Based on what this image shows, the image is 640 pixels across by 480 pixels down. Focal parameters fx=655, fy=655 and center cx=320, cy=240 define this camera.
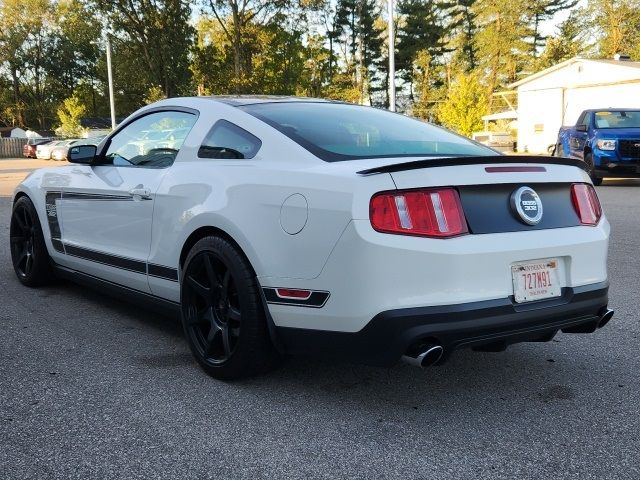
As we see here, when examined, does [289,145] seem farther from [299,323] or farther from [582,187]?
[582,187]

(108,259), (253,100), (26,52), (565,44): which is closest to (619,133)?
(253,100)

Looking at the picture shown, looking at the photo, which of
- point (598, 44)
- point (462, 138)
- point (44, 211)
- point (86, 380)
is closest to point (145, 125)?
point (44, 211)

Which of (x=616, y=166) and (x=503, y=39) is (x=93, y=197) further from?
(x=503, y=39)

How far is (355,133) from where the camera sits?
3.55m

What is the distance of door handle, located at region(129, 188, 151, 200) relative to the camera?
3.81 m

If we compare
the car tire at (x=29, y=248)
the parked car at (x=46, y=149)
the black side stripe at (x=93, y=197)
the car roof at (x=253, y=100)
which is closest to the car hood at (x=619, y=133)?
the car roof at (x=253, y=100)

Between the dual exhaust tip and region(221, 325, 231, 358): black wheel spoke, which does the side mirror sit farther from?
the dual exhaust tip

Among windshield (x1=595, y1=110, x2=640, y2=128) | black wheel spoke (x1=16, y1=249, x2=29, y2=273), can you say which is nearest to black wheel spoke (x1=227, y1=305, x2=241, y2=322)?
black wheel spoke (x1=16, y1=249, x2=29, y2=273)

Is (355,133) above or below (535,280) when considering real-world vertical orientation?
above

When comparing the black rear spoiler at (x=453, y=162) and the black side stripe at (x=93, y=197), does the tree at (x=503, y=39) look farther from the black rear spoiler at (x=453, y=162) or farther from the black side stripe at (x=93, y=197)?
the black rear spoiler at (x=453, y=162)

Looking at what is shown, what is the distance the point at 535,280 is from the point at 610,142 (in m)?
13.1

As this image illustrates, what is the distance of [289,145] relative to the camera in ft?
10.4

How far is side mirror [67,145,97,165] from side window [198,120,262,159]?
133cm

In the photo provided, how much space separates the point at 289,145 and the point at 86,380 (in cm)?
158
